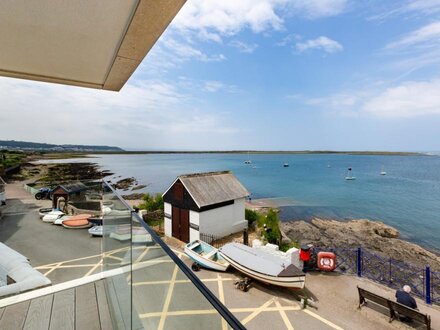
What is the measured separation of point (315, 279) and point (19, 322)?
11.1m

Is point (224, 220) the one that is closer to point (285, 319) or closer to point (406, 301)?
point (285, 319)

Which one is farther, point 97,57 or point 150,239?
point 97,57

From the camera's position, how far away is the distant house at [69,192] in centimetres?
1222

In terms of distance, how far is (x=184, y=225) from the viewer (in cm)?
1712

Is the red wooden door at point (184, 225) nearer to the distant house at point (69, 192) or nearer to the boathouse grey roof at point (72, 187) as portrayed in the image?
the distant house at point (69, 192)

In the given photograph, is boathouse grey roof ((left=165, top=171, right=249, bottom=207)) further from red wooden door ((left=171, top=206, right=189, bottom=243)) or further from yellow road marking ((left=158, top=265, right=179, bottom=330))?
yellow road marking ((left=158, top=265, right=179, bottom=330))

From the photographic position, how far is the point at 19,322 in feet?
10.0

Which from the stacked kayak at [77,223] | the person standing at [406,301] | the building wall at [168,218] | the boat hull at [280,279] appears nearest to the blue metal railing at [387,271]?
the person standing at [406,301]

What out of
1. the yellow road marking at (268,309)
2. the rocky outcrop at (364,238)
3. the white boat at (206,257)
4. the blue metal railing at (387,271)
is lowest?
the rocky outcrop at (364,238)

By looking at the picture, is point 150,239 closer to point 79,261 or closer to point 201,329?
point 201,329

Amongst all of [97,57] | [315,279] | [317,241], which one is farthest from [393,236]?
[97,57]

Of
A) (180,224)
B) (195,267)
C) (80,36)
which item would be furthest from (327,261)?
(80,36)

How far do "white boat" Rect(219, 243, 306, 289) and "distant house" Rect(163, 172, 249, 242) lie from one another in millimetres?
4595

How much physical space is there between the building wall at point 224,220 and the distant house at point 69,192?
735 cm
